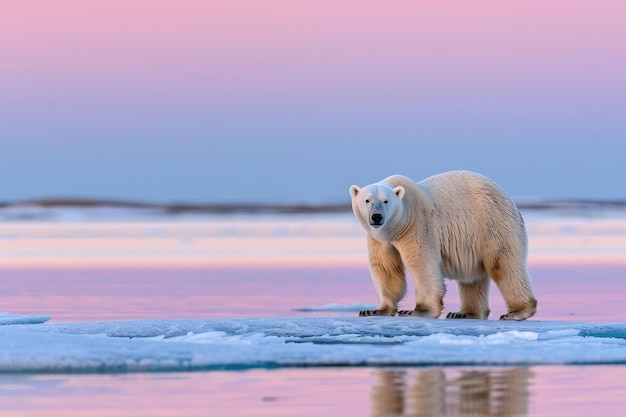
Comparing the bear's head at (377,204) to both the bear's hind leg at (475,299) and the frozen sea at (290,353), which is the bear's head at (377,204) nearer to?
the frozen sea at (290,353)

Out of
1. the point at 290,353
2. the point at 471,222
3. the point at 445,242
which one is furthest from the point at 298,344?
the point at 471,222

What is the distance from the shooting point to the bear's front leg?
8938mm

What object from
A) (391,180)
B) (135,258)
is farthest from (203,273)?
(391,180)

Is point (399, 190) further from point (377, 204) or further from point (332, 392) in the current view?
point (332, 392)

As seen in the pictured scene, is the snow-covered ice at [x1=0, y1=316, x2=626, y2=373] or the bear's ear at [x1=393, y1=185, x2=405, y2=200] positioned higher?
the bear's ear at [x1=393, y1=185, x2=405, y2=200]

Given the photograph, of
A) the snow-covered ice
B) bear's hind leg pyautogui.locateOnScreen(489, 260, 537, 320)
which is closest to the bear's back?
A: bear's hind leg pyautogui.locateOnScreen(489, 260, 537, 320)

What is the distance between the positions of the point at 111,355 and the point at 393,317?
2.66 metres

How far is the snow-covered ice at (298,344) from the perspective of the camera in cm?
631

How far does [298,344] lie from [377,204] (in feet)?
5.62

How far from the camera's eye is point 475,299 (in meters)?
9.47

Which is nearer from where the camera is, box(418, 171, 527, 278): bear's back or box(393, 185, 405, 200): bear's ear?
box(393, 185, 405, 200): bear's ear

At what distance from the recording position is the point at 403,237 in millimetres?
8750

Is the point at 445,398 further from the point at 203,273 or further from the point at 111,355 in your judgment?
the point at 203,273

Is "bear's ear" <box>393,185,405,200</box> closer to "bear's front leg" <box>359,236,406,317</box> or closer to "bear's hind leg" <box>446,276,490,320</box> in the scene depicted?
"bear's front leg" <box>359,236,406,317</box>
